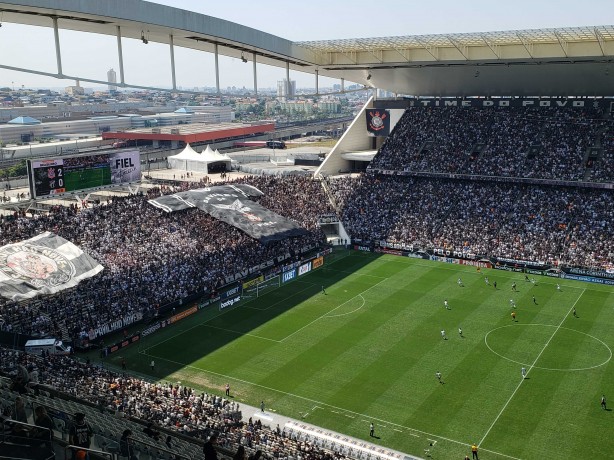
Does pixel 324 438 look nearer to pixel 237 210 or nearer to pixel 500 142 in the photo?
pixel 237 210

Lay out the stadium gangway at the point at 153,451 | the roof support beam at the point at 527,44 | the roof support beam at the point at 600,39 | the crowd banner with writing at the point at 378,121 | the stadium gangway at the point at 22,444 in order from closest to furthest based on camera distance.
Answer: the stadium gangway at the point at 22,444 → the stadium gangway at the point at 153,451 → the roof support beam at the point at 600,39 → the roof support beam at the point at 527,44 → the crowd banner with writing at the point at 378,121

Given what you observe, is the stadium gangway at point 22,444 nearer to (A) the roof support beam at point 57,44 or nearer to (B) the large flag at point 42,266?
(A) the roof support beam at point 57,44

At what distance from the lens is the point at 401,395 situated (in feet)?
108

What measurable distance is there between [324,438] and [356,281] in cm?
2413

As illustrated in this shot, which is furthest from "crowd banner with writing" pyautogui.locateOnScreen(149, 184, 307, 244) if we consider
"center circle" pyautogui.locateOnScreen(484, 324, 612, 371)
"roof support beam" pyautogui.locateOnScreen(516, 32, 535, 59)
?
"roof support beam" pyautogui.locateOnScreen(516, 32, 535, 59)

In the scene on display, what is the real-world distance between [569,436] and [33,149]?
4027 inches

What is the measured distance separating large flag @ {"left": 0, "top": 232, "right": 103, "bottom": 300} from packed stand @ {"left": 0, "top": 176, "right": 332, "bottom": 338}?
3.70 ft

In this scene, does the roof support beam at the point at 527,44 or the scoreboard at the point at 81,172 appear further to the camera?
the roof support beam at the point at 527,44

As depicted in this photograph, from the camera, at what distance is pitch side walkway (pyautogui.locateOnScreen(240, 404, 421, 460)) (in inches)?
1083

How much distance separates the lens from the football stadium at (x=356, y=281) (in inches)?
1119

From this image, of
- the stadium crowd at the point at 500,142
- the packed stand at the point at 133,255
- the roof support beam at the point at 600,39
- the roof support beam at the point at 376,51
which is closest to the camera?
the packed stand at the point at 133,255

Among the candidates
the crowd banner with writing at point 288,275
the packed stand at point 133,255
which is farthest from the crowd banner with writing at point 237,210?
the crowd banner with writing at point 288,275

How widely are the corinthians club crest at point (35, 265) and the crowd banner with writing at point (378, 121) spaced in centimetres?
4389

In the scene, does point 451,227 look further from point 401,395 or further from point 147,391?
point 147,391
